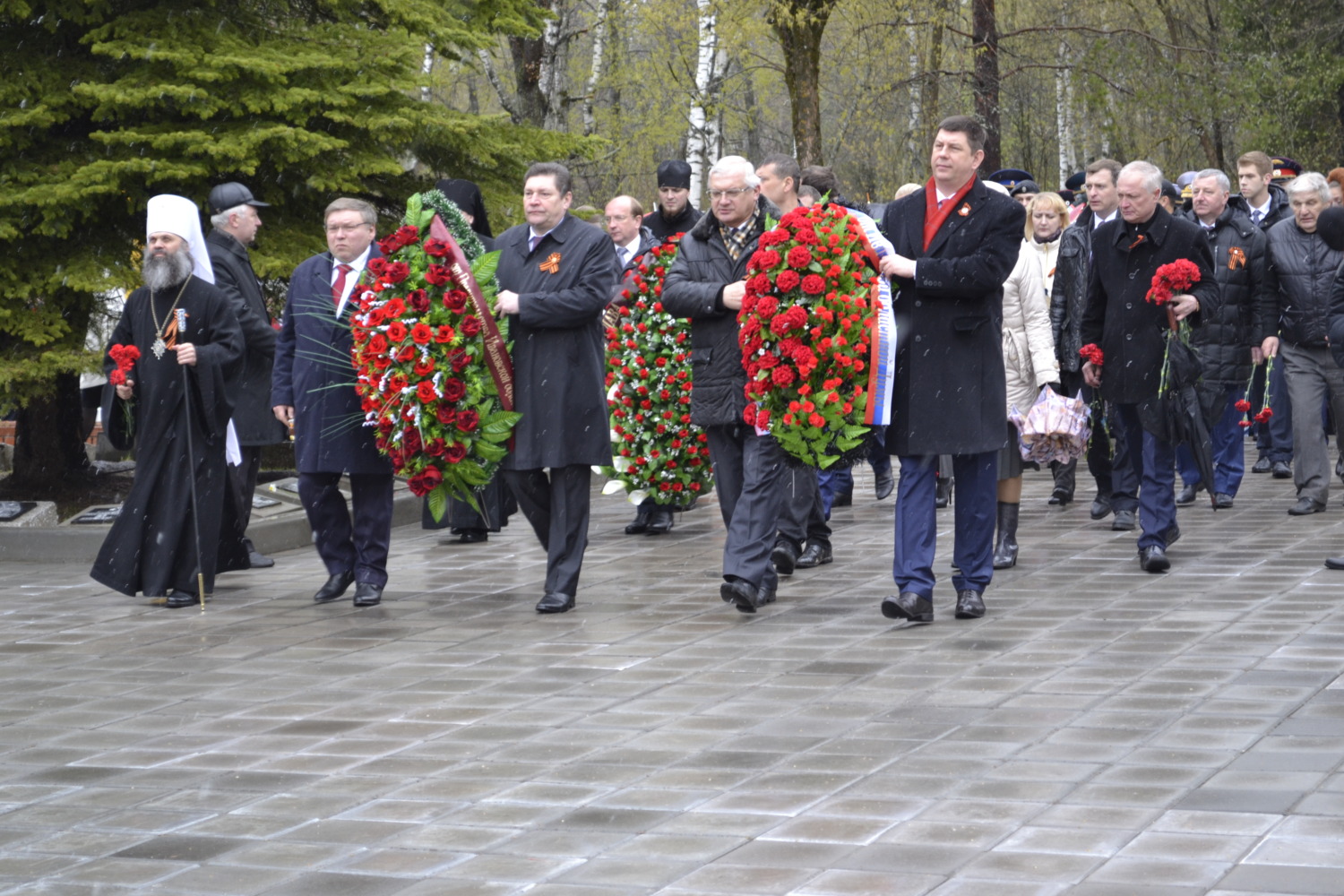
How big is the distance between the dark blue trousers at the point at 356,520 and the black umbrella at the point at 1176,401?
416 centimetres

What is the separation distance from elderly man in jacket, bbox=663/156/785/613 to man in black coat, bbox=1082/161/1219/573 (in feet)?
6.75

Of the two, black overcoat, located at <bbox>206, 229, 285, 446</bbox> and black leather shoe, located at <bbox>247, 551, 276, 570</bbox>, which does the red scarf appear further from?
black leather shoe, located at <bbox>247, 551, 276, 570</bbox>

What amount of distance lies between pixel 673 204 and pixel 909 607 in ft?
15.7

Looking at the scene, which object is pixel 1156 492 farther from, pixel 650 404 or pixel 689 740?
pixel 689 740

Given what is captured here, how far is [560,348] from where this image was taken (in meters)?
9.34

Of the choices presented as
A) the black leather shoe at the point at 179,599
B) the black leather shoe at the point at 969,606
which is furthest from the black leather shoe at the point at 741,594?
the black leather shoe at the point at 179,599

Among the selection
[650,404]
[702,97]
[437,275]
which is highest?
[702,97]

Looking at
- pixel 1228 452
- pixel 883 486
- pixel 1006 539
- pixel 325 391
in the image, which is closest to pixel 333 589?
pixel 325 391

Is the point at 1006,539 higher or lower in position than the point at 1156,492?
lower

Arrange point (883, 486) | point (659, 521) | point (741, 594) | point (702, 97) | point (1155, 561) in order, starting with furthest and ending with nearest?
point (702, 97)
point (883, 486)
point (659, 521)
point (1155, 561)
point (741, 594)

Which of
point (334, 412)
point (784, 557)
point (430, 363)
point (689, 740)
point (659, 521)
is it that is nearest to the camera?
point (689, 740)

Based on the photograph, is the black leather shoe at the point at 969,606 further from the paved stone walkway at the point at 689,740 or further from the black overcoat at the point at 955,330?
the black overcoat at the point at 955,330

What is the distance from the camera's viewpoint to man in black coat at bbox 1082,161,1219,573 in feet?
32.4

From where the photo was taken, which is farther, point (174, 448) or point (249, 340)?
point (249, 340)
